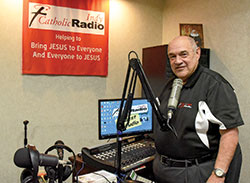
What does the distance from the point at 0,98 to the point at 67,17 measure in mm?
1073

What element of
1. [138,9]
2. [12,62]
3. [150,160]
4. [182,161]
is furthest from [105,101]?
[138,9]

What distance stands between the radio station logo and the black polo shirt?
5.20 ft

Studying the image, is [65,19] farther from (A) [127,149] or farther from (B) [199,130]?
(B) [199,130]

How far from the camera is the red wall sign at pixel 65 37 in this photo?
271 cm

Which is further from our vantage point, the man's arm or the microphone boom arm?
the man's arm

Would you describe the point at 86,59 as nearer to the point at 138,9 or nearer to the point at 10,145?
the point at 138,9

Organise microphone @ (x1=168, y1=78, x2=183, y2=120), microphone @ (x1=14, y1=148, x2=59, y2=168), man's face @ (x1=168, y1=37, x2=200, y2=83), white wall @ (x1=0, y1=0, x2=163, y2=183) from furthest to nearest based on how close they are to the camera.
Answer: white wall @ (x1=0, y1=0, x2=163, y2=183)
man's face @ (x1=168, y1=37, x2=200, y2=83)
microphone @ (x1=168, y1=78, x2=183, y2=120)
microphone @ (x1=14, y1=148, x2=59, y2=168)

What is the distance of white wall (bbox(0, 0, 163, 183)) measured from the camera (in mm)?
2646

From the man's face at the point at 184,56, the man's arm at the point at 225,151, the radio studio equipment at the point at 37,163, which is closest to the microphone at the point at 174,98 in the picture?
the man's face at the point at 184,56

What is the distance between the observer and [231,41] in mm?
2648

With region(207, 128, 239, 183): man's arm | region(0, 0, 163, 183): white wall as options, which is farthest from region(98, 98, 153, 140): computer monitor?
region(207, 128, 239, 183): man's arm

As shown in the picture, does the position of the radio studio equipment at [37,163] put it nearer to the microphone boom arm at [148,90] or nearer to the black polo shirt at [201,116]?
the microphone boom arm at [148,90]

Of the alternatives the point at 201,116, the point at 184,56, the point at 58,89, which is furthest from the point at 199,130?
the point at 58,89

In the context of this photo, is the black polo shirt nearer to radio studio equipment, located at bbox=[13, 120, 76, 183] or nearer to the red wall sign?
radio studio equipment, located at bbox=[13, 120, 76, 183]
